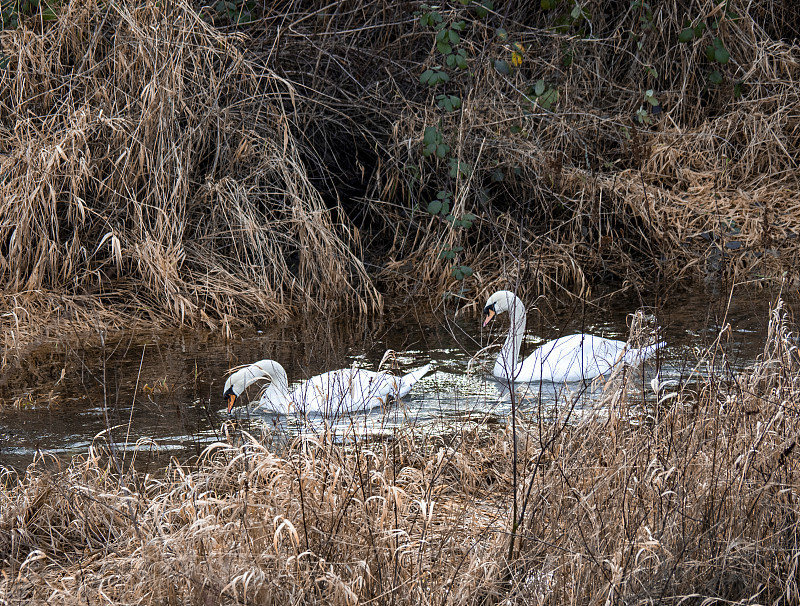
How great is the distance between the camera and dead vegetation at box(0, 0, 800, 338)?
8.05m

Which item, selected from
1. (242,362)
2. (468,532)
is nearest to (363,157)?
(242,362)

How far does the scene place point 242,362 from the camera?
688 centimetres

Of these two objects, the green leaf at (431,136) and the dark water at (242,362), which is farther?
the green leaf at (431,136)

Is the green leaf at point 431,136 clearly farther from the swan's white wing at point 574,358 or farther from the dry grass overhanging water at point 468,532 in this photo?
the dry grass overhanging water at point 468,532

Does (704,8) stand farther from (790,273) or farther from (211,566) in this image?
(211,566)

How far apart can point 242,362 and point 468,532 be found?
368cm

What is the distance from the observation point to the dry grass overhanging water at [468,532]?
9.50 feet

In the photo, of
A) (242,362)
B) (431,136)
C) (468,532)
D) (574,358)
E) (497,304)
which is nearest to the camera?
(468,532)

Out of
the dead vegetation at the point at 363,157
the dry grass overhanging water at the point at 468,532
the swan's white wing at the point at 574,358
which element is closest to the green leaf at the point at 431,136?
the dead vegetation at the point at 363,157

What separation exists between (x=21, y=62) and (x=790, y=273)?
6443 mm

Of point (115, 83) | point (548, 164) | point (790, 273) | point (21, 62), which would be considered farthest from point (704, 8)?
point (21, 62)

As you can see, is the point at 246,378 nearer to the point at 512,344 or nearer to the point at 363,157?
the point at 512,344

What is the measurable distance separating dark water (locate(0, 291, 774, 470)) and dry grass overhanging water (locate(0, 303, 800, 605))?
A: 1.04m

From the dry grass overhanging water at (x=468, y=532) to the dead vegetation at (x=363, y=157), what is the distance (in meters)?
3.86
